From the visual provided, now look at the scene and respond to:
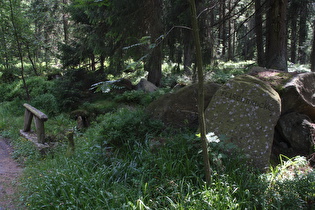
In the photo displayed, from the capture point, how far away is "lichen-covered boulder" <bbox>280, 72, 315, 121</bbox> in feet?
16.8

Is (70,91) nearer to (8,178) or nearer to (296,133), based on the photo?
(8,178)

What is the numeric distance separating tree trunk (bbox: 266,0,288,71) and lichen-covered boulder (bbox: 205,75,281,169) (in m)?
3.44

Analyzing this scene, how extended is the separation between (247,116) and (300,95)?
1.66m

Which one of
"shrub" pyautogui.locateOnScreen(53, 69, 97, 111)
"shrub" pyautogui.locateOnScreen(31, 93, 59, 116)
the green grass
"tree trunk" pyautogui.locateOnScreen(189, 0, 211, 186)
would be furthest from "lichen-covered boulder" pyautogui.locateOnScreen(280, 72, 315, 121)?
"shrub" pyautogui.locateOnScreen(31, 93, 59, 116)

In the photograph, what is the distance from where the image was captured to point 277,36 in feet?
24.3

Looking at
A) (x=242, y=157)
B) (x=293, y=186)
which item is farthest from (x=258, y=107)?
(x=293, y=186)

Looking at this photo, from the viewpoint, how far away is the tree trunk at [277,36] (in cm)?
722

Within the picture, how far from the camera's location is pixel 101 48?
874cm

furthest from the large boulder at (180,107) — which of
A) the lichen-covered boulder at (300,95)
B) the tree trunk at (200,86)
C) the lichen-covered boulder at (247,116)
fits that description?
the tree trunk at (200,86)

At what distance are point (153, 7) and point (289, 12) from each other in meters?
8.28

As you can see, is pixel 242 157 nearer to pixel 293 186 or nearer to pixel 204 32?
pixel 293 186

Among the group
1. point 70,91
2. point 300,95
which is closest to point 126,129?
point 300,95

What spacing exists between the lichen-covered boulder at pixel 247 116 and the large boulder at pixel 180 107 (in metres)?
0.76

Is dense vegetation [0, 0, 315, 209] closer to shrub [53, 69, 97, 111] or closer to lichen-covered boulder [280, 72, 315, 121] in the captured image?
lichen-covered boulder [280, 72, 315, 121]
